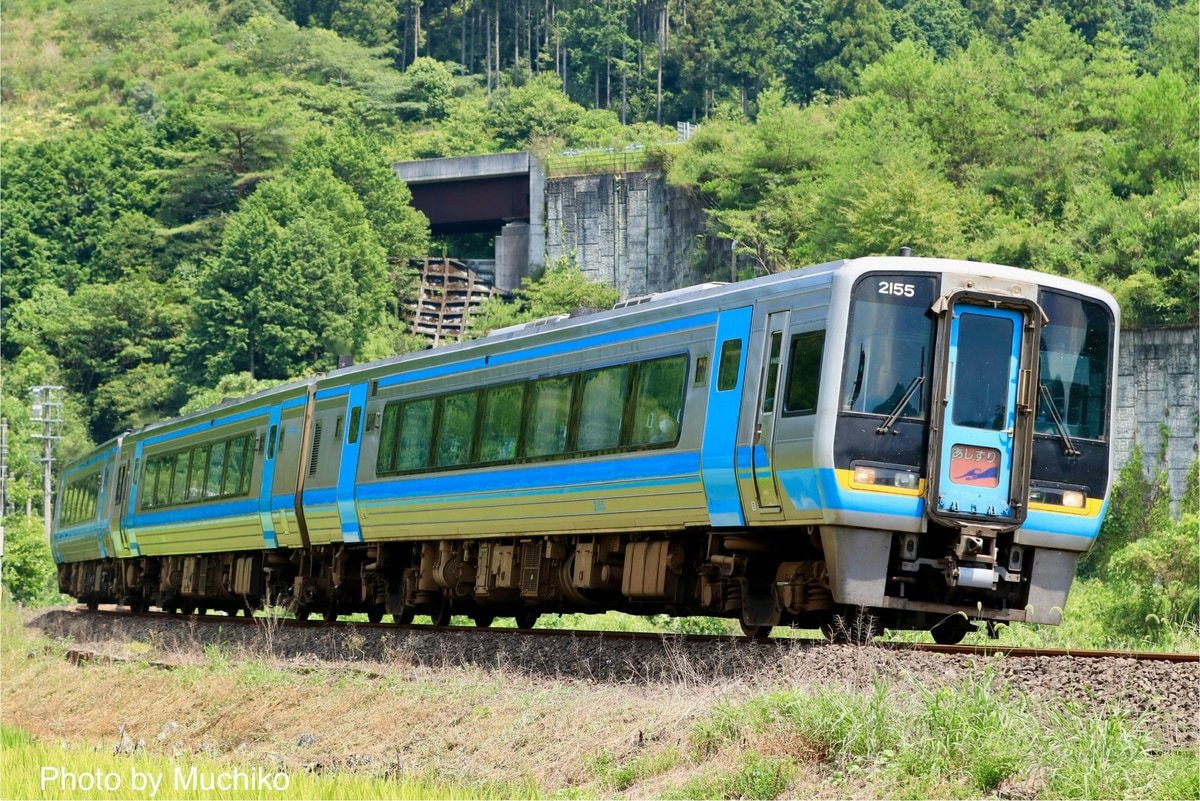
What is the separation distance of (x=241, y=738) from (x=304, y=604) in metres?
7.68

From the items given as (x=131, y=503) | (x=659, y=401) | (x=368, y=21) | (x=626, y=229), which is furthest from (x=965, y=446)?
(x=368, y=21)

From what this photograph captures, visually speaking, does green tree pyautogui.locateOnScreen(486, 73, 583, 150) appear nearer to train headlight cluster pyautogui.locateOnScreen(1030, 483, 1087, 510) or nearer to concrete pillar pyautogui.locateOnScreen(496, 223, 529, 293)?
concrete pillar pyautogui.locateOnScreen(496, 223, 529, 293)

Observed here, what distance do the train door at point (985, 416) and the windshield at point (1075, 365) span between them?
24cm

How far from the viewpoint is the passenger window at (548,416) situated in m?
15.8

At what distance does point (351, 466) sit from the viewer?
65.1ft

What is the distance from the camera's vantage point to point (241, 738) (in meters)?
14.5

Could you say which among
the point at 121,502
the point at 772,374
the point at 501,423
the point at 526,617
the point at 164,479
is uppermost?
the point at 772,374

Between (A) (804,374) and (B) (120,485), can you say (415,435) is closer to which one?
(A) (804,374)

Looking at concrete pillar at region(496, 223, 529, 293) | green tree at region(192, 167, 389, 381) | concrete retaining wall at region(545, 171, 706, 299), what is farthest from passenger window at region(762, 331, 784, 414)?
green tree at region(192, 167, 389, 381)

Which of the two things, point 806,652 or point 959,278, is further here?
point 959,278

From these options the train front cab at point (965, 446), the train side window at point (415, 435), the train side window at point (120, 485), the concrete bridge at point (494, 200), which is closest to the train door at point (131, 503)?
the train side window at point (120, 485)

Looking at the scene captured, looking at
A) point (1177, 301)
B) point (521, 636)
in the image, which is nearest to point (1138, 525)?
point (1177, 301)

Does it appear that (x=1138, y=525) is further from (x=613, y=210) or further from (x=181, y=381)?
(x=181, y=381)

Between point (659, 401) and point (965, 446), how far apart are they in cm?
280
